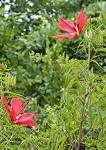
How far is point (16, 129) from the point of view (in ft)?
4.09

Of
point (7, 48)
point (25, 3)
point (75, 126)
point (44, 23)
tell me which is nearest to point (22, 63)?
point (7, 48)

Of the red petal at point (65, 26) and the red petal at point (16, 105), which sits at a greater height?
the red petal at point (65, 26)

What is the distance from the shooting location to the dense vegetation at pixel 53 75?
4.10 ft

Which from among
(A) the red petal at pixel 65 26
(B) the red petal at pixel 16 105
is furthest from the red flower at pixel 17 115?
(A) the red petal at pixel 65 26

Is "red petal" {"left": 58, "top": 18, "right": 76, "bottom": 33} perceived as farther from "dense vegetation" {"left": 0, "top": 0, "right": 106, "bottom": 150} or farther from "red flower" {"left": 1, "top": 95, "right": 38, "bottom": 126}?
"red flower" {"left": 1, "top": 95, "right": 38, "bottom": 126}

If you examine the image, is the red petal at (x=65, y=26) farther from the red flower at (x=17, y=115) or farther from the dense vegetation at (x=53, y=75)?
the red flower at (x=17, y=115)

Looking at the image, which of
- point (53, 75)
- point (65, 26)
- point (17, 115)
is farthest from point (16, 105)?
point (53, 75)

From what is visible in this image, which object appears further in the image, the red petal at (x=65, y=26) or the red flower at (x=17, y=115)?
the red petal at (x=65, y=26)

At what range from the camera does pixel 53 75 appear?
10.4 ft

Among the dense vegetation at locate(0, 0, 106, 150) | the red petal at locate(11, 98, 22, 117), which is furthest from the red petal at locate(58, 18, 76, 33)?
the red petal at locate(11, 98, 22, 117)

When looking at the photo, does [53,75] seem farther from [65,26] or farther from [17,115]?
[17,115]

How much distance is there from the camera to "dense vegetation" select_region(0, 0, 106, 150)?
1.25 meters

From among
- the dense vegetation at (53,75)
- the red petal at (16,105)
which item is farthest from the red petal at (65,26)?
the red petal at (16,105)

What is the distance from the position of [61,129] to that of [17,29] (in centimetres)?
227
